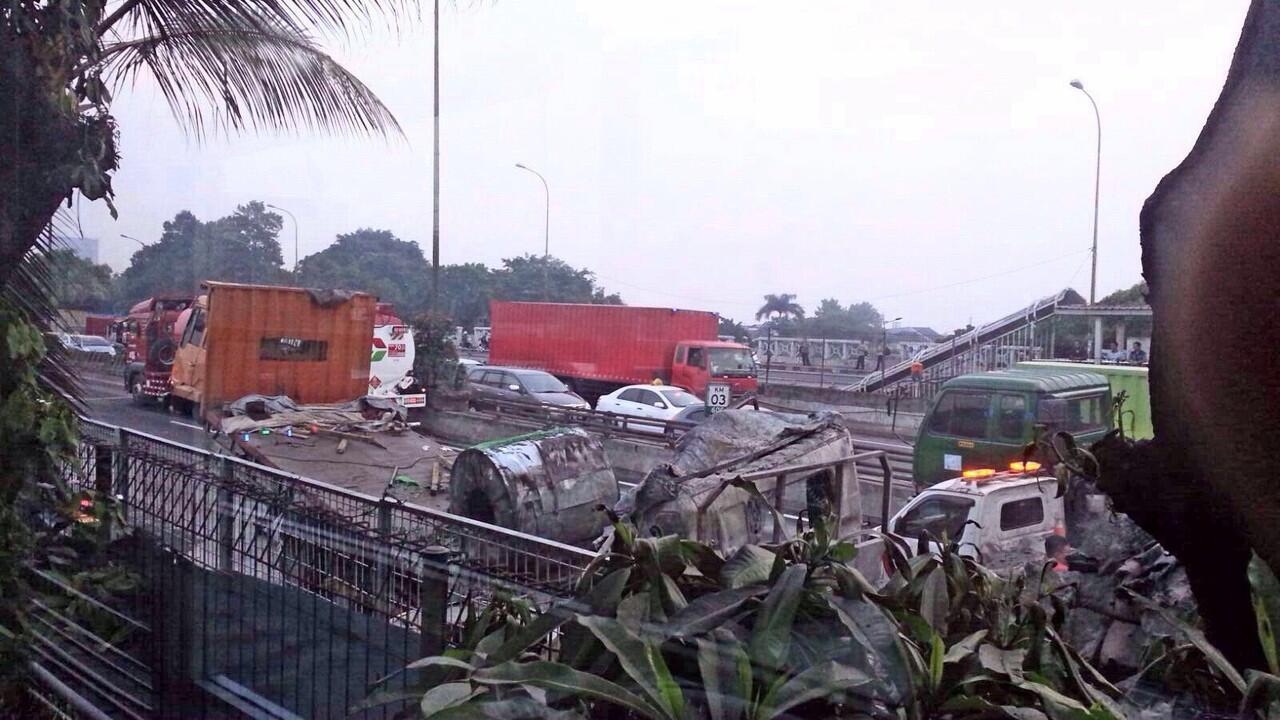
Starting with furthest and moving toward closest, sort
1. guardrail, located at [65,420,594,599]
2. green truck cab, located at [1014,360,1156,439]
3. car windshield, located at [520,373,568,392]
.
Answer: car windshield, located at [520,373,568,392] → green truck cab, located at [1014,360,1156,439] → guardrail, located at [65,420,594,599]

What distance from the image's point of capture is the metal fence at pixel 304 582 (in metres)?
3.18

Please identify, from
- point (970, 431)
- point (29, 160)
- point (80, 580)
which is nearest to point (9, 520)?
Result: point (80, 580)

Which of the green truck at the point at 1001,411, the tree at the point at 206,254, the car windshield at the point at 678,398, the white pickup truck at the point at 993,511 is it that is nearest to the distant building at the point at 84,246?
the tree at the point at 206,254

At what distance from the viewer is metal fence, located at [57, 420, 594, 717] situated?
10.4 ft

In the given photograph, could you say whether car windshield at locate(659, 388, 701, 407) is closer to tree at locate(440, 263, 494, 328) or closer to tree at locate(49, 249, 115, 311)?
tree at locate(440, 263, 494, 328)

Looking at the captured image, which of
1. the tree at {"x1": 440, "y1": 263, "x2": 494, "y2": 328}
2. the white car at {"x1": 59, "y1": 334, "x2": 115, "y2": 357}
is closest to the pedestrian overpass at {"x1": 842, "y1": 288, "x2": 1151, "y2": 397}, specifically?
the tree at {"x1": 440, "y1": 263, "x2": 494, "y2": 328}

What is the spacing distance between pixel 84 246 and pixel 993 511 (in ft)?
18.6

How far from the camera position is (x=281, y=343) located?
31.9 ft

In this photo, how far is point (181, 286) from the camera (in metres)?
8.77

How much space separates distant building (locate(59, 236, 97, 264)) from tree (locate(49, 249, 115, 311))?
3cm

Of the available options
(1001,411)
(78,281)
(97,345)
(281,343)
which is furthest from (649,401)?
(78,281)

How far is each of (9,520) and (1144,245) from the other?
3970mm

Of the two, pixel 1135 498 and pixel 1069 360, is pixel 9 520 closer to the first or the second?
pixel 1135 498

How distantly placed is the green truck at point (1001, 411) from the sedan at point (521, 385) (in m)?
5.61
